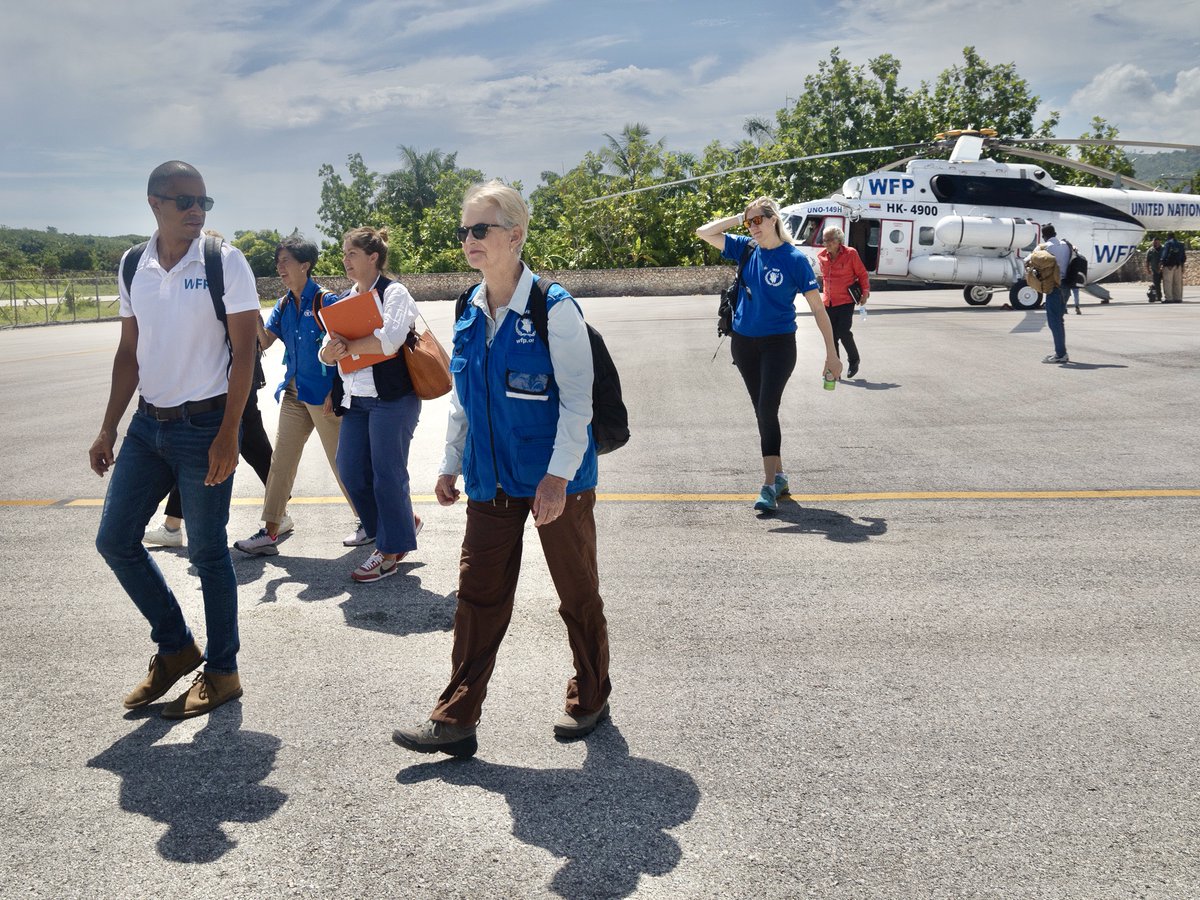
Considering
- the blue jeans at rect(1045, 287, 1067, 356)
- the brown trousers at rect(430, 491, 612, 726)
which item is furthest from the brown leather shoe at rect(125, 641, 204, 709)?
the blue jeans at rect(1045, 287, 1067, 356)

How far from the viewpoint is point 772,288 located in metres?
6.79

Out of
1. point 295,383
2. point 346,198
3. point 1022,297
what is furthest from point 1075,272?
point 346,198

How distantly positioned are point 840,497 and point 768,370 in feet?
3.73

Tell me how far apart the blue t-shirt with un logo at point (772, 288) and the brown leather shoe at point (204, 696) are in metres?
4.09

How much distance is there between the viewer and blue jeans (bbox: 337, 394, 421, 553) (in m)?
5.65

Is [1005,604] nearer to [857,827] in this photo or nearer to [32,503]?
[857,827]

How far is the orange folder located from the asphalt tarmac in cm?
137

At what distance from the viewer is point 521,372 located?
11.5ft

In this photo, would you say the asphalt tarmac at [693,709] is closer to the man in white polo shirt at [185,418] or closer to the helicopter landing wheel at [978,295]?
the man in white polo shirt at [185,418]

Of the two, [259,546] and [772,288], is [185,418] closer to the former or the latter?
[259,546]

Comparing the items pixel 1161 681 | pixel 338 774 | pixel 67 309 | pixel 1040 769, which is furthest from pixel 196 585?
pixel 67 309

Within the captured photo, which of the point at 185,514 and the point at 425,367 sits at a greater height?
the point at 425,367

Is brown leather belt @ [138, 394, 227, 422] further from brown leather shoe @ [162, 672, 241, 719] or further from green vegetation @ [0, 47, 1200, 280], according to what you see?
green vegetation @ [0, 47, 1200, 280]

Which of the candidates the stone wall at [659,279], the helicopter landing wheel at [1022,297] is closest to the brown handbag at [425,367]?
the helicopter landing wheel at [1022,297]
